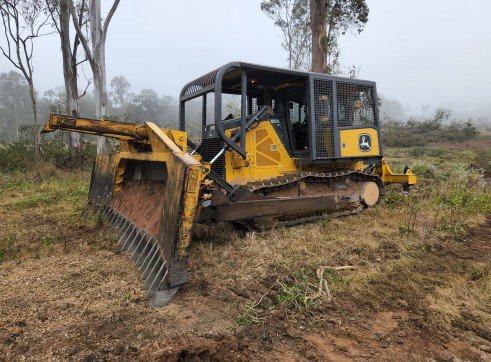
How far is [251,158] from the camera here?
5859mm

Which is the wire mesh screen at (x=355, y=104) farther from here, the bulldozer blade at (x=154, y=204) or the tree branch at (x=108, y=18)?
the tree branch at (x=108, y=18)

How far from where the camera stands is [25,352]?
8.06 feet

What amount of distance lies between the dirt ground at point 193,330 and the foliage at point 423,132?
74.3ft

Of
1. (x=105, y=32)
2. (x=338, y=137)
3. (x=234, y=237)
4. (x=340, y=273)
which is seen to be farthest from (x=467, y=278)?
(x=105, y=32)

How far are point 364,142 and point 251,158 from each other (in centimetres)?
240

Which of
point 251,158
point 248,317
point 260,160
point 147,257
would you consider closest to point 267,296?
point 248,317

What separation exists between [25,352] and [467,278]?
3.99 metres

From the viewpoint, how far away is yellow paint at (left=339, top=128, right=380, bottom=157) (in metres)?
6.50

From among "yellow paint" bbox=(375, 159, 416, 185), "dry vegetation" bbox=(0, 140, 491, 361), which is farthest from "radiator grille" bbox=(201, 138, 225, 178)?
"yellow paint" bbox=(375, 159, 416, 185)

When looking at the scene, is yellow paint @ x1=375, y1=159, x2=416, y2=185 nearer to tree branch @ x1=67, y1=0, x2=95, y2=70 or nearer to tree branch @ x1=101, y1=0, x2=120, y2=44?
tree branch @ x1=67, y1=0, x2=95, y2=70

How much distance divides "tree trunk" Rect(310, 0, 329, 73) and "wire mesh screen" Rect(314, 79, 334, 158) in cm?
680

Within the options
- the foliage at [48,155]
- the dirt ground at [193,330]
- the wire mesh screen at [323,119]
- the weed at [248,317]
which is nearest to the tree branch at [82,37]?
the foliage at [48,155]

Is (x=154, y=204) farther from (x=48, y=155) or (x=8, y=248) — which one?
(x=48, y=155)

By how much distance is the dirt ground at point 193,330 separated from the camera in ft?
8.12
